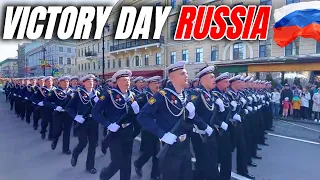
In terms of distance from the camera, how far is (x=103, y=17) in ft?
41.0

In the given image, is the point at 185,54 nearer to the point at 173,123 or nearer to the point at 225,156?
the point at 225,156

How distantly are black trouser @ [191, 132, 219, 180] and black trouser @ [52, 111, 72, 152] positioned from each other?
3915 millimetres

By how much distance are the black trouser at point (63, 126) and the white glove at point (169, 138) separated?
14.2 ft

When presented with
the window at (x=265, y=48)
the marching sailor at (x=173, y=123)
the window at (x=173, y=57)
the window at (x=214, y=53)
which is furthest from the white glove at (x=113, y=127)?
the window at (x=173, y=57)

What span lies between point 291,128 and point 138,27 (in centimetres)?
811

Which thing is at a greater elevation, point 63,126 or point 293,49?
point 293,49

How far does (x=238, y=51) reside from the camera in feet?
73.3

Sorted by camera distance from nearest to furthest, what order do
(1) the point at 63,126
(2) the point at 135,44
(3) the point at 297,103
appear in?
(1) the point at 63,126, (3) the point at 297,103, (2) the point at 135,44

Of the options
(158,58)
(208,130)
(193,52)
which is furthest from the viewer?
(158,58)

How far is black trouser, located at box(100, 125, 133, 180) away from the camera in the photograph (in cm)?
416

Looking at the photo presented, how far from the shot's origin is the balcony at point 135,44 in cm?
2929

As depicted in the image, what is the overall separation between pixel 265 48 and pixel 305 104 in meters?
8.65

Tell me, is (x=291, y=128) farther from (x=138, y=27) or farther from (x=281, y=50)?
(x=281, y=50)

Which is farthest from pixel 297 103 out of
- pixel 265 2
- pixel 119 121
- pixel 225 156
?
pixel 119 121
